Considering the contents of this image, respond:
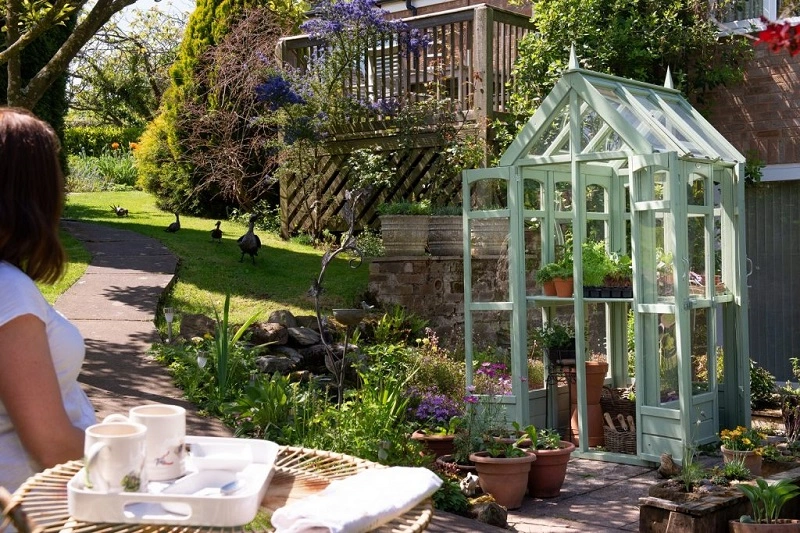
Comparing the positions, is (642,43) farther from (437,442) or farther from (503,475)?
(503,475)

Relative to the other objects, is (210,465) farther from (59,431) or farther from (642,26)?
(642,26)

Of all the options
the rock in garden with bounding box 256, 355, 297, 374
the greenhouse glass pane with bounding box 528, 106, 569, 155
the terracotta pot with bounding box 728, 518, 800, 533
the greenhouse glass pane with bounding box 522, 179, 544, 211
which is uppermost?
the greenhouse glass pane with bounding box 528, 106, 569, 155

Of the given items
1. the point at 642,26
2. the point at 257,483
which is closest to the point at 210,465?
the point at 257,483

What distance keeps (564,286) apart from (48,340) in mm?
5957

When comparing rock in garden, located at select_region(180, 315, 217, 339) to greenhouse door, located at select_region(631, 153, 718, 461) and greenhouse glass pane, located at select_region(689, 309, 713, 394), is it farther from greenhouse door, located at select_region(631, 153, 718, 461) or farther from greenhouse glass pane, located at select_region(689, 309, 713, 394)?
greenhouse glass pane, located at select_region(689, 309, 713, 394)

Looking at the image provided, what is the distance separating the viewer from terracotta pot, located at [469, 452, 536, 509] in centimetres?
619

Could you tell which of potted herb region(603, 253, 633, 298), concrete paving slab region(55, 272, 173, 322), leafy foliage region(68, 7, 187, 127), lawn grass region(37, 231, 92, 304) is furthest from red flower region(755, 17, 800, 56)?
leafy foliage region(68, 7, 187, 127)

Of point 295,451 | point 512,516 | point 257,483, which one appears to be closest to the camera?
point 257,483

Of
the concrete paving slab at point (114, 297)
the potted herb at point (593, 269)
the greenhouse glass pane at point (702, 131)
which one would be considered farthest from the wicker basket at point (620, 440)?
the concrete paving slab at point (114, 297)

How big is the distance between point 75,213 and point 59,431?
13212mm

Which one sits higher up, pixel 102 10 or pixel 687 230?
pixel 102 10

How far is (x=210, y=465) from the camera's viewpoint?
237 centimetres

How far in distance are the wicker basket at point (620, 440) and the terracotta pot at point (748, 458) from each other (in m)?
1.00

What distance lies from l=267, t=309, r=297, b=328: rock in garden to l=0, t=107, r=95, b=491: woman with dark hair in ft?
21.7
